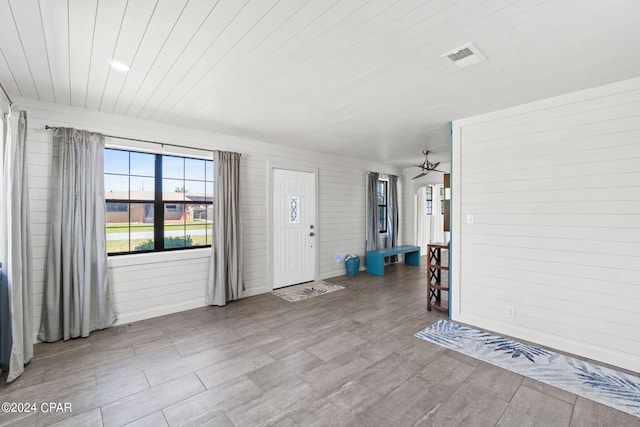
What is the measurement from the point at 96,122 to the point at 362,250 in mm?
5142

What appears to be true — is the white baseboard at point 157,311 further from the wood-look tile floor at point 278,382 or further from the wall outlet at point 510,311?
the wall outlet at point 510,311

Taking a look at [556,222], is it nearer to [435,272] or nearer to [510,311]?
[510,311]

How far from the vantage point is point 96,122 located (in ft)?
10.9

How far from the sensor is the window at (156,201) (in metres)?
3.58

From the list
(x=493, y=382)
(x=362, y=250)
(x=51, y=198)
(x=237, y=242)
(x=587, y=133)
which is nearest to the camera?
(x=493, y=382)

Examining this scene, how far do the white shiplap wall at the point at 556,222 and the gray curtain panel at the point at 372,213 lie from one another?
297 centimetres

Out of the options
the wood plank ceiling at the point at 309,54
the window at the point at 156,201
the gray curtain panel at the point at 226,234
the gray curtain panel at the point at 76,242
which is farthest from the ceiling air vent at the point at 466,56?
the gray curtain panel at the point at 76,242

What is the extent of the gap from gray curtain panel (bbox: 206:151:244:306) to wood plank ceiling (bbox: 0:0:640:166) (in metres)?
0.93

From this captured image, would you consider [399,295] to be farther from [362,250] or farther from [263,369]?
[263,369]

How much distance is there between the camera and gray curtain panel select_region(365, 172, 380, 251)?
6484 millimetres

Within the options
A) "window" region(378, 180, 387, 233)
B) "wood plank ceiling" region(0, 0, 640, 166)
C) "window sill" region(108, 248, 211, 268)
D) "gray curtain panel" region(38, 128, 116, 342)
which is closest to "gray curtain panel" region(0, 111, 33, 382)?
"gray curtain panel" region(38, 128, 116, 342)

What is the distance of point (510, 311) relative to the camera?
10.4 ft

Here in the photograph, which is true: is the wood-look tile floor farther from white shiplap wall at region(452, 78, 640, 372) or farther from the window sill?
white shiplap wall at region(452, 78, 640, 372)

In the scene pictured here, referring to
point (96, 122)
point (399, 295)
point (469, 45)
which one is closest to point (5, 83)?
point (96, 122)
